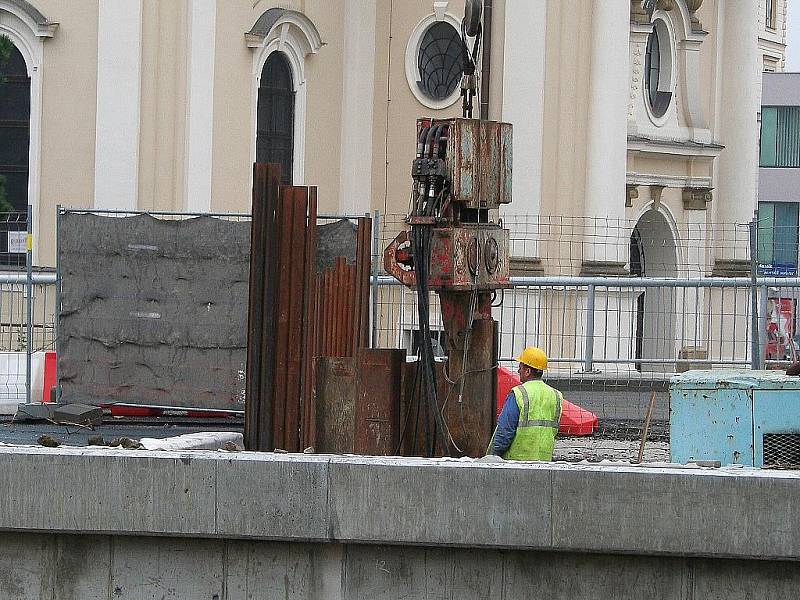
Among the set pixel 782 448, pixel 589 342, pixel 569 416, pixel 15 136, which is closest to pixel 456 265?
pixel 782 448

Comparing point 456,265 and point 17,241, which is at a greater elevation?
point 17,241

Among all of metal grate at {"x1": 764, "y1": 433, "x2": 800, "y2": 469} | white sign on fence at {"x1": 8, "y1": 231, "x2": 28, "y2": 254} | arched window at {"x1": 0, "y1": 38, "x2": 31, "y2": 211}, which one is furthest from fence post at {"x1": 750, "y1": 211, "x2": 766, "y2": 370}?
arched window at {"x1": 0, "y1": 38, "x2": 31, "y2": 211}

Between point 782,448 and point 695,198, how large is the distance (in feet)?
67.3

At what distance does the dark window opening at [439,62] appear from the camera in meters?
27.8

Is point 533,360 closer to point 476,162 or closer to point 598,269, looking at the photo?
point 476,162

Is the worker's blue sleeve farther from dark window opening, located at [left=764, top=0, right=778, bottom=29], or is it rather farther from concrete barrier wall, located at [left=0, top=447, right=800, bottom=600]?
dark window opening, located at [left=764, top=0, right=778, bottom=29]

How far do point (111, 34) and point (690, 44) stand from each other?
11.7 meters

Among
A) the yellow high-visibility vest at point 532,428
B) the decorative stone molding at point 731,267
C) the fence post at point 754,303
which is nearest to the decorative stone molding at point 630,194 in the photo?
the decorative stone molding at point 731,267

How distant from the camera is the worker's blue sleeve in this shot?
10.3 meters

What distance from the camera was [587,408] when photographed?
63.1 feet

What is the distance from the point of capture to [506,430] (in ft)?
33.8

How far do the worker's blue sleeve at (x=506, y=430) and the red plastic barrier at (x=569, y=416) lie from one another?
5.62 metres

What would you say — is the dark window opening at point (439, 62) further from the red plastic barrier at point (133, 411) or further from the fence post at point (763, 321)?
the red plastic barrier at point (133, 411)

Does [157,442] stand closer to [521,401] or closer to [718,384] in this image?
[521,401]
